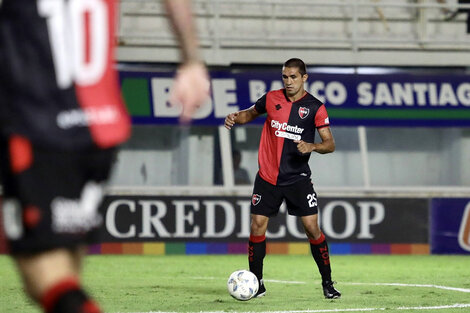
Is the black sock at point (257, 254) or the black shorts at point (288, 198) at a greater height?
the black shorts at point (288, 198)

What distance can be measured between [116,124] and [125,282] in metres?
7.17

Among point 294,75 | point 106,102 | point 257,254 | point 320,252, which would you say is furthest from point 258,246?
point 106,102

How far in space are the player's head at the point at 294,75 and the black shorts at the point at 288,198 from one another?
28.9 inches

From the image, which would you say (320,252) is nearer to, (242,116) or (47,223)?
(242,116)

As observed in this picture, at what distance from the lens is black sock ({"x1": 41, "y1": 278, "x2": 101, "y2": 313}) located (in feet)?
9.66

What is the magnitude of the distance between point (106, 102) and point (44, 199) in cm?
36

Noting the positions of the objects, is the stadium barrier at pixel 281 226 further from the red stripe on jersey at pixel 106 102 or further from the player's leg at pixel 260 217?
the red stripe on jersey at pixel 106 102

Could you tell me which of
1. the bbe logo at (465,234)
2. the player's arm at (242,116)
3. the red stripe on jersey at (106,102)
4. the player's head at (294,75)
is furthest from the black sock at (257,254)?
the bbe logo at (465,234)

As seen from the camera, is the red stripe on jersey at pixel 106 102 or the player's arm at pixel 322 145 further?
the player's arm at pixel 322 145

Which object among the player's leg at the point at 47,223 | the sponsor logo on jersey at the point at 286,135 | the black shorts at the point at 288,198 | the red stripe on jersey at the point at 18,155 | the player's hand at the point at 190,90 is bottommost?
the black shorts at the point at 288,198

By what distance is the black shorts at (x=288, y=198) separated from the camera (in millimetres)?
8484

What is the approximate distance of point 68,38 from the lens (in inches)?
122

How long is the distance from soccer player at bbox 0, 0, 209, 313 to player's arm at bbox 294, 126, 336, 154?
492 cm

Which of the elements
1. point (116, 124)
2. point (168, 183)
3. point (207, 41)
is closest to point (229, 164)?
point (168, 183)
